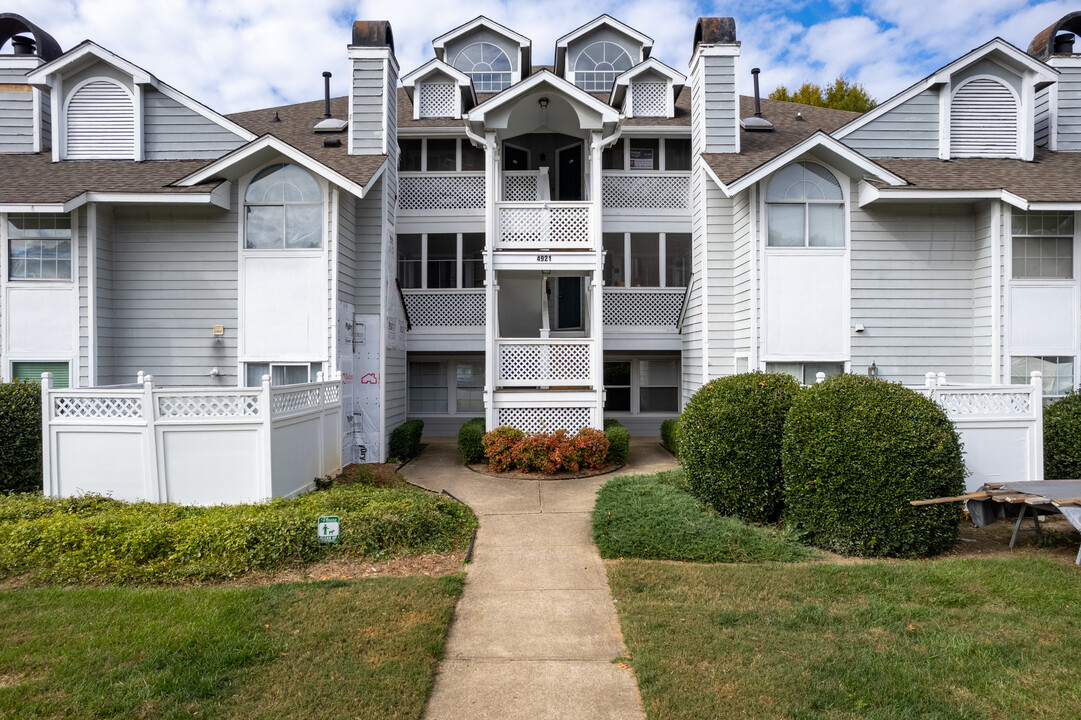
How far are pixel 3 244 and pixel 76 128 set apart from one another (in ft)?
9.62

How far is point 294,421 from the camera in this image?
367 inches

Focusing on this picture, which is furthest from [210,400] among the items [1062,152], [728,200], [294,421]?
[1062,152]

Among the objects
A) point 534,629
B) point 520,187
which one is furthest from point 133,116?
point 534,629

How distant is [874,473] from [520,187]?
36.9ft

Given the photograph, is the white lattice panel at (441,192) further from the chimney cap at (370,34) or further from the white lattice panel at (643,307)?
the white lattice panel at (643,307)

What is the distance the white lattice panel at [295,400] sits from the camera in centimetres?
882

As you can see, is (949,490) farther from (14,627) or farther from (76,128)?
(76,128)

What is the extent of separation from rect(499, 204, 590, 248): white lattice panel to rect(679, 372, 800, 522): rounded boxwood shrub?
587 centimetres

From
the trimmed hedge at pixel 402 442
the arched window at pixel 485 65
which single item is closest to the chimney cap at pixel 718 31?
the arched window at pixel 485 65

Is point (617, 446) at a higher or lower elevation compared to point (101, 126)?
lower

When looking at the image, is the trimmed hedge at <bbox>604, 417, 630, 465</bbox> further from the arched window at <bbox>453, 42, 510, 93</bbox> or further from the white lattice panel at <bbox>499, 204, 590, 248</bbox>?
the arched window at <bbox>453, 42, 510, 93</bbox>

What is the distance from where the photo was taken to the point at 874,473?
6770 mm

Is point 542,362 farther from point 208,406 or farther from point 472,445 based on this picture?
point 208,406

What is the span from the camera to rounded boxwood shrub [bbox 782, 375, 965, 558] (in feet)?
22.2
